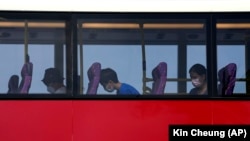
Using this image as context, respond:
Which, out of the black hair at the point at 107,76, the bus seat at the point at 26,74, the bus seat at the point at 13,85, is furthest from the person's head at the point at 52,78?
the black hair at the point at 107,76

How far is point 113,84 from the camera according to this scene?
8.58 meters

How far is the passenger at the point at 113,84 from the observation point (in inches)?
335

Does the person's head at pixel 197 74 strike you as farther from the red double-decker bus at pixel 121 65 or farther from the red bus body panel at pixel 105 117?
the red bus body panel at pixel 105 117

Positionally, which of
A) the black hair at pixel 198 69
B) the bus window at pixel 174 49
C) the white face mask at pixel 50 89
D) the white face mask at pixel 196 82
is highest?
the bus window at pixel 174 49

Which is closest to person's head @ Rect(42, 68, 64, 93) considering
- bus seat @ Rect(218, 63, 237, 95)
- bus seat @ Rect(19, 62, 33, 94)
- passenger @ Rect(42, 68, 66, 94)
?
passenger @ Rect(42, 68, 66, 94)

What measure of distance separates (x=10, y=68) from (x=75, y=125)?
1.14 m

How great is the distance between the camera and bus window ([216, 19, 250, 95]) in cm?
863

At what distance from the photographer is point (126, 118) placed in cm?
848

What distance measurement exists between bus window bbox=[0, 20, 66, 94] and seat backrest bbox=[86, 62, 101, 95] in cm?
37

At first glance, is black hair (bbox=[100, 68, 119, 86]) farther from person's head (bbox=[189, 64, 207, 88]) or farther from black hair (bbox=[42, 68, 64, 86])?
person's head (bbox=[189, 64, 207, 88])

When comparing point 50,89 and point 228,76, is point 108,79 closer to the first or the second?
point 50,89

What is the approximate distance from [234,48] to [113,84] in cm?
169
